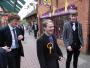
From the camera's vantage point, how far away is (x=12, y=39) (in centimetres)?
895

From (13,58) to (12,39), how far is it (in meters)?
0.52

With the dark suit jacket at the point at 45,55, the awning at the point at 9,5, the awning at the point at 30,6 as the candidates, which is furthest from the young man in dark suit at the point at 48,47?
the awning at the point at 30,6

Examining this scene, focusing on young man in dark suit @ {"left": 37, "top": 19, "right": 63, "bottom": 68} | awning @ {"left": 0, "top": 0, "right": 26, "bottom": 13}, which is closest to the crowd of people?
young man in dark suit @ {"left": 37, "top": 19, "right": 63, "bottom": 68}

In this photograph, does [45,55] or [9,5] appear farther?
[9,5]

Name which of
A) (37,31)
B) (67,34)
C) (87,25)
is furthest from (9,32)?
(37,31)

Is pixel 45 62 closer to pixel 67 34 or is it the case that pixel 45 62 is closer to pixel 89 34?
pixel 67 34

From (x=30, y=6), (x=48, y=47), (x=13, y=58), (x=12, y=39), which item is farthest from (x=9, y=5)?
(x=48, y=47)

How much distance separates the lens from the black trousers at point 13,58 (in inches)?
356

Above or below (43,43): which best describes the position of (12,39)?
below

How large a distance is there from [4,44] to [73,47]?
2.36 m

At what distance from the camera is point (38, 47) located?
6.69m

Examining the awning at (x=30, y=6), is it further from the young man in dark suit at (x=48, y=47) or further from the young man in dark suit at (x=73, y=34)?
the young man in dark suit at (x=48, y=47)

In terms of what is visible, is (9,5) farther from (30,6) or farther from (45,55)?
(45,55)

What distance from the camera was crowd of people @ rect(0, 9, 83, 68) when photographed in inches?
266
